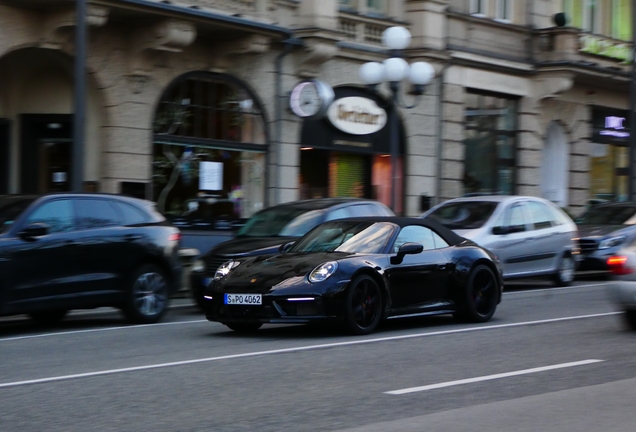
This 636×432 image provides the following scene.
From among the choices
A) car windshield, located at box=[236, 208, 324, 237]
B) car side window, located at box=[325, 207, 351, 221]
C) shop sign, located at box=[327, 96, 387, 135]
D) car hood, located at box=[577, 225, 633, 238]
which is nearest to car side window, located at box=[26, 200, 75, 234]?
car windshield, located at box=[236, 208, 324, 237]

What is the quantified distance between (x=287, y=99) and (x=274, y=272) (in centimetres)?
1308

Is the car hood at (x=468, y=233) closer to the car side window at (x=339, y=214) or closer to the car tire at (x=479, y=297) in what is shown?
the car side window at (x=339, y=214)

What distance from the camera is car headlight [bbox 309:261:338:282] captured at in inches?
443

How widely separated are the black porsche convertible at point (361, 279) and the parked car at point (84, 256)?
1604 mm

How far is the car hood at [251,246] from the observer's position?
14.7 m

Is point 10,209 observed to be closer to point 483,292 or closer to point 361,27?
point 483,292

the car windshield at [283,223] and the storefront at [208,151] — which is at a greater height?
the storefront at [208,151]

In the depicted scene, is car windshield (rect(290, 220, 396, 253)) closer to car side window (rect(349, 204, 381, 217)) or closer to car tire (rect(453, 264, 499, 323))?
car tire (rect(453, 264, 499, 323))

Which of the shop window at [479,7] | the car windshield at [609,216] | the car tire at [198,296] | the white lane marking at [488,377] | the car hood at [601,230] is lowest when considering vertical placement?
the car tire at [198,296]

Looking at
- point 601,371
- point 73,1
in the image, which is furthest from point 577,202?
point 601,371

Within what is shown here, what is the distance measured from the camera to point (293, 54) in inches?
955

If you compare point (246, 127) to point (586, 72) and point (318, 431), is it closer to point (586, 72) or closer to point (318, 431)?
point (586, 72)

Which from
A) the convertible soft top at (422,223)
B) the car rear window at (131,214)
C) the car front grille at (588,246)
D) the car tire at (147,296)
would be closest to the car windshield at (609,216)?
the car front grille at (588,246)

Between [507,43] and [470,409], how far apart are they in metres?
24.0
